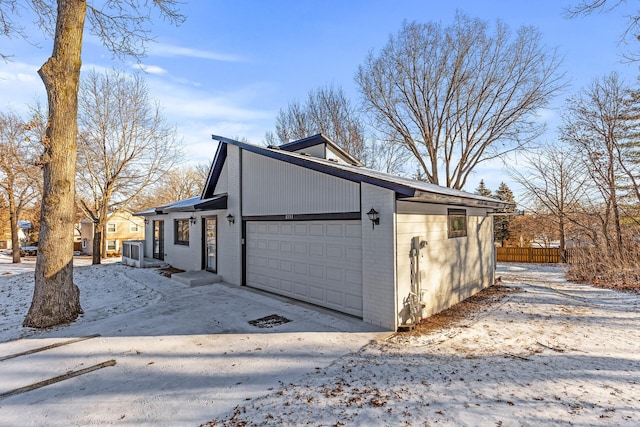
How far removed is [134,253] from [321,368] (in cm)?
1318

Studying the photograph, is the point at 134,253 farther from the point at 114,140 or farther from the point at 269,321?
the point at 269,321

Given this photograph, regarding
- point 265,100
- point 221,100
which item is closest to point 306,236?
point 221,100

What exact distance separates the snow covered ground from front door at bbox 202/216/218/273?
3756 mm

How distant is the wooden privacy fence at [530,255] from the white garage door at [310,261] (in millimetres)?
18588

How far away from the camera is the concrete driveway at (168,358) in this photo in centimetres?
348

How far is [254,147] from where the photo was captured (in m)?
8.95

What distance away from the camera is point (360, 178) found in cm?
606

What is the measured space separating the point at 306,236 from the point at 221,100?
8.35 m

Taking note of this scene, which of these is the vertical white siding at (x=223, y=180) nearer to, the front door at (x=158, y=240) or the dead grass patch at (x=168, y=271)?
the dead grass patch at (x=168, y=271)

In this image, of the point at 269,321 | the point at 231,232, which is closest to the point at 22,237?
the point at 231,232

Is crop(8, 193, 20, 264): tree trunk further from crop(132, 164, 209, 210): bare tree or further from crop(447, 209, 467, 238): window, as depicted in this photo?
crop(447, 209, 467, 238): window

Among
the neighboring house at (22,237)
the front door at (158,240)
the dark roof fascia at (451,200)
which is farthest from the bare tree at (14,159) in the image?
the neighboring house at (22,237)

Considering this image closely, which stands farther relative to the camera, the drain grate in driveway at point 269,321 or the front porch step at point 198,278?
the front porch step at point 198,278

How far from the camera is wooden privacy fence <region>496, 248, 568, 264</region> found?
19922mm
